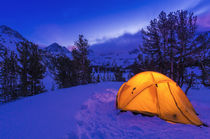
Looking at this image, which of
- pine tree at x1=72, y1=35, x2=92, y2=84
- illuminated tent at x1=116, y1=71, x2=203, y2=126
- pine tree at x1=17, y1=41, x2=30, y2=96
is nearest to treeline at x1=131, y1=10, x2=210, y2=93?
illuminated tent at x1=116, y1=71, x2=203, y2=126

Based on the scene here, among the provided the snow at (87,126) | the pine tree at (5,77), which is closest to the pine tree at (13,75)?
the pine tree at (5,77)

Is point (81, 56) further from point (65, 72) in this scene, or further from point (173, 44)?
point (173, 44)

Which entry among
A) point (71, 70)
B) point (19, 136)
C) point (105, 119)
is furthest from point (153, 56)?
point (71, 70)

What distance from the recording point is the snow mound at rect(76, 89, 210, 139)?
104 inches

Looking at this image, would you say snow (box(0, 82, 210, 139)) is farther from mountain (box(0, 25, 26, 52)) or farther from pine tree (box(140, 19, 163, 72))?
mountain (box(0, 25, 26, 52))

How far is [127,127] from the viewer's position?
306 centimetres

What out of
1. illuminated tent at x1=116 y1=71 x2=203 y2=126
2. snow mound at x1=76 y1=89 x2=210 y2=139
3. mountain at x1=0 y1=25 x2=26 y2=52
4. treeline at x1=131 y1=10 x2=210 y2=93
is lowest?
snow mound at x1=76 y1=89 x2=210 y2=139

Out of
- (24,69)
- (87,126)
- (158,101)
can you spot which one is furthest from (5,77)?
(158,101)

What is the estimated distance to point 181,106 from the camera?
341cm

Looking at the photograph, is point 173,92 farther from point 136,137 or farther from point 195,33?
point 195,33

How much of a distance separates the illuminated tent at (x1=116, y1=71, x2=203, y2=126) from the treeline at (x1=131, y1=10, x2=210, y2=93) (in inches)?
144

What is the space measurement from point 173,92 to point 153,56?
22.3 ft

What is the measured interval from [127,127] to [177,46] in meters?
8.15

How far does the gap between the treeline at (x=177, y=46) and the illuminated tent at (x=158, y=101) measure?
3646 mm
